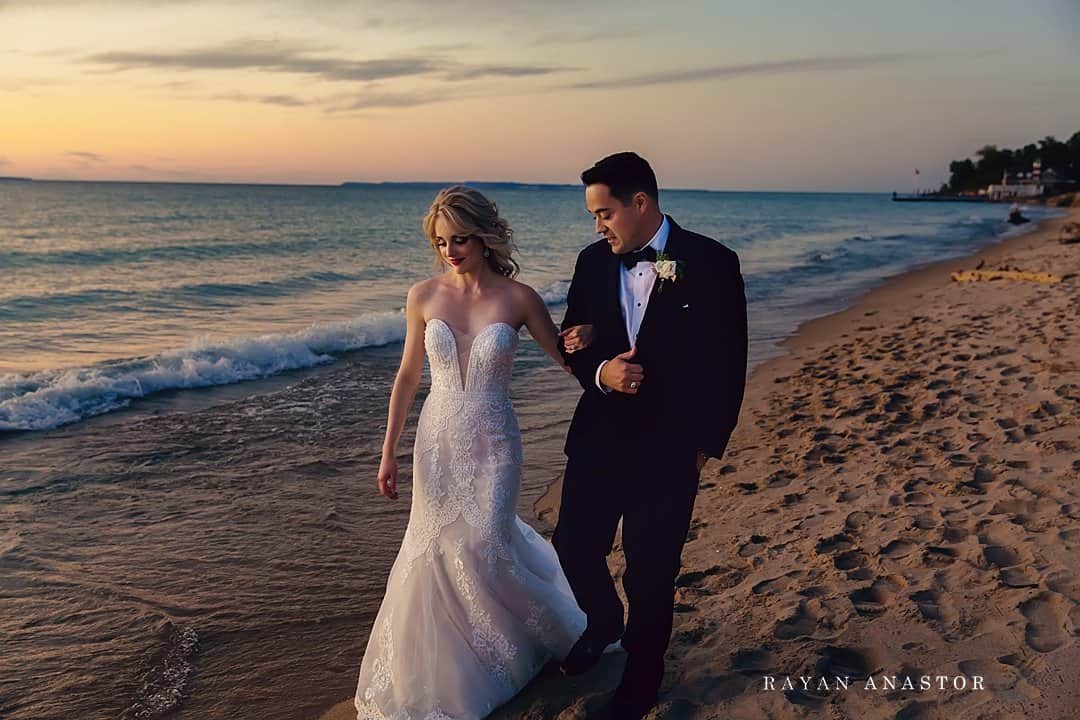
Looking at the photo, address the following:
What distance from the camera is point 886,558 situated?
485 cm

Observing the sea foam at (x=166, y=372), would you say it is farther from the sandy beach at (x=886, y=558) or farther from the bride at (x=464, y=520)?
the bride at (x=464, y=520)

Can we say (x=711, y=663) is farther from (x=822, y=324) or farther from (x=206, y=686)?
(x=822, y=324)

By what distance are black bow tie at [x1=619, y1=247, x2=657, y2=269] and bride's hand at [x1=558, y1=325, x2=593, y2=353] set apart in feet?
0.94

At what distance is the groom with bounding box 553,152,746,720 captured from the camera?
133 inches

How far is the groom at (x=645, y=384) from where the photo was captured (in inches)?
133

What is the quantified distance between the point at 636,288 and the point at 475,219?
76 cm

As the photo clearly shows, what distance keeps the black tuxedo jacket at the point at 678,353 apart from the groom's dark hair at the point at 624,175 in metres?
0.21

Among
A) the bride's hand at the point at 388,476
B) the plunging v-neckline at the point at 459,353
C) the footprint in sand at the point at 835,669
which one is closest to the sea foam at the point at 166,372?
the bride's hand at the point at 388,476

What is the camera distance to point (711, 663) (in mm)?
3951

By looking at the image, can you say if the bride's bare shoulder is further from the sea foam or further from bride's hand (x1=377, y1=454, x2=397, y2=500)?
the sea foam

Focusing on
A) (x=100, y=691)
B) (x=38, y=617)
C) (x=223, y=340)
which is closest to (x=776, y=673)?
(x=100, y=691)

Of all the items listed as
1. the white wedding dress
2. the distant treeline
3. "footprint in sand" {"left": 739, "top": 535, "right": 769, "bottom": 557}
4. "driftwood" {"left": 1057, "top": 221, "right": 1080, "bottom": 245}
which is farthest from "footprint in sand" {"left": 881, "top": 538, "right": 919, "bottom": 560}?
the distant treeline

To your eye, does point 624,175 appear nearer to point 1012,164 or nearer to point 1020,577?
point 1020,577

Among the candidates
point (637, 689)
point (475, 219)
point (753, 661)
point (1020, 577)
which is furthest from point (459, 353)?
point (1020, 577)
